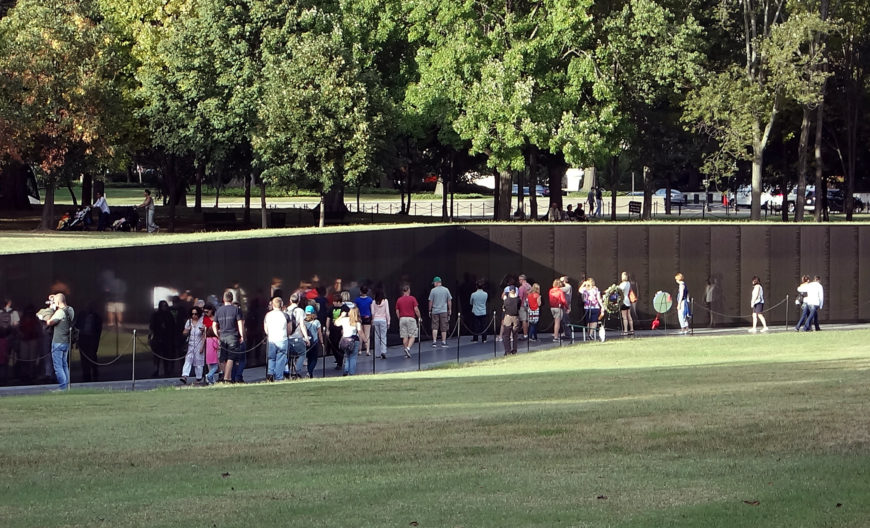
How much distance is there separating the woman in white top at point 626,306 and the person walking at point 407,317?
6.92m

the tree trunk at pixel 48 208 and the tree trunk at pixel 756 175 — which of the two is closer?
the tree trunk at pixel 48 208

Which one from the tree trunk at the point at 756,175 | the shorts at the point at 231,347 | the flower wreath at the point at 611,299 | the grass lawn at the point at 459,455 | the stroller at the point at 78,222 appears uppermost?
the tree trunk at the point at 756,175

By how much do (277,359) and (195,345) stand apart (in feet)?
5.24

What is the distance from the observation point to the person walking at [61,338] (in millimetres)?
21266

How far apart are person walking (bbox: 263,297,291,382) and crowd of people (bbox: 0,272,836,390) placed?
0.8 inches

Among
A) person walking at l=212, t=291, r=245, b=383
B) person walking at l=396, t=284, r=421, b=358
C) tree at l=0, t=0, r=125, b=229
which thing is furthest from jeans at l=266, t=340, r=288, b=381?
tree at l=0, t=0, r=125, b=229

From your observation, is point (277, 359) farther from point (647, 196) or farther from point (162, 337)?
point (647, 196)

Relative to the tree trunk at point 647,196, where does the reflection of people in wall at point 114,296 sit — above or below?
below

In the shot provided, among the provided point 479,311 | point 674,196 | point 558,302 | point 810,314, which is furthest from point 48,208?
point 674,196

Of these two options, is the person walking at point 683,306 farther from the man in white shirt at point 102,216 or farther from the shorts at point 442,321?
the man in white shirt at point 102,216

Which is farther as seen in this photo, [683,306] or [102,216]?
[102,216]

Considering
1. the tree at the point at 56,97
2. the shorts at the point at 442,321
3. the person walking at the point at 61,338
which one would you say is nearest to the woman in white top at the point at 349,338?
the person walking at the point at 61,338

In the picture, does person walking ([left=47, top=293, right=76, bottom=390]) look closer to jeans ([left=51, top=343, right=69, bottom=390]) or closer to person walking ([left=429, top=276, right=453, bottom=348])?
jeans ([left=51, top=343, right=69, bottom=390])

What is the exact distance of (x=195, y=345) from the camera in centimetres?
2344
